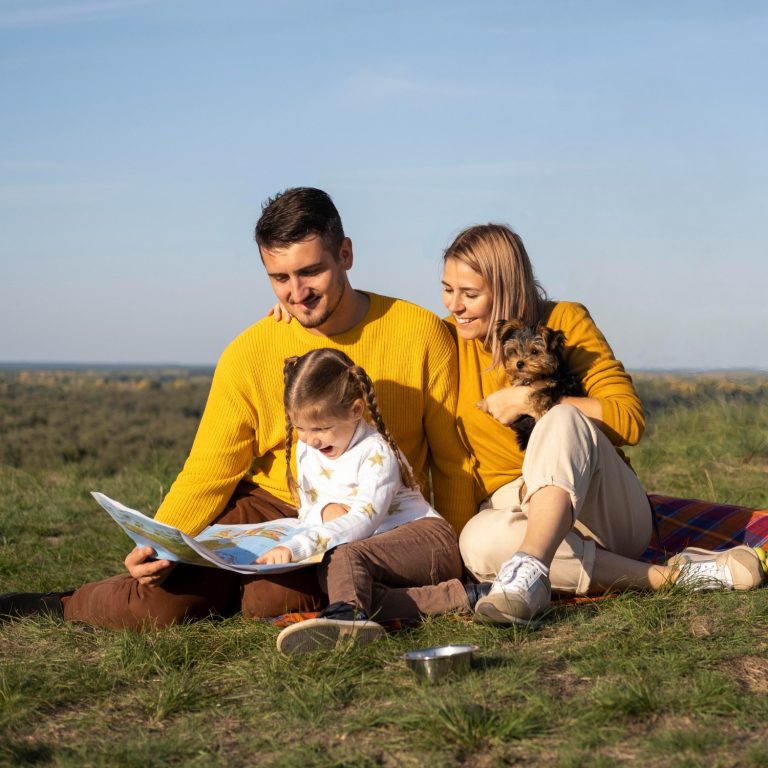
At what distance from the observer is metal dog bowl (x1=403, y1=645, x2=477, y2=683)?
10.1 feet

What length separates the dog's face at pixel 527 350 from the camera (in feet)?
14.1

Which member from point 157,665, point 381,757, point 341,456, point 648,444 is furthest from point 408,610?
point 648,444

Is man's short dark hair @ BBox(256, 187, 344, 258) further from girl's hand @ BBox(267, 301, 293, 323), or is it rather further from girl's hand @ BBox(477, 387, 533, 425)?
girl's hand @ BBox(477, 387, 533, 425)

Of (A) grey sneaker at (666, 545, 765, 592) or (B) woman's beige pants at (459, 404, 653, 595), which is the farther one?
(A) grey sneaker at (666, 545, 765, 592)

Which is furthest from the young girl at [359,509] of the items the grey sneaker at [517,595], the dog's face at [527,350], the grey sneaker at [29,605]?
the grey sneaker at [29,605]

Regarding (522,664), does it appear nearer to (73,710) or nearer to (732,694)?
(732,694)

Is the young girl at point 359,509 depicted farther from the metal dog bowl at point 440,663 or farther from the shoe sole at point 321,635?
the metal dog bowl at point 440,663

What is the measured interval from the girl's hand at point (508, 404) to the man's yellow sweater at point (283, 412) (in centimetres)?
27

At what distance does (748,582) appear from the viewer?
13.4 ft

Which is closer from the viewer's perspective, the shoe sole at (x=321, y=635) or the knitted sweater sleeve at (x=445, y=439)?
the shoe sole at (x=321, y=635)

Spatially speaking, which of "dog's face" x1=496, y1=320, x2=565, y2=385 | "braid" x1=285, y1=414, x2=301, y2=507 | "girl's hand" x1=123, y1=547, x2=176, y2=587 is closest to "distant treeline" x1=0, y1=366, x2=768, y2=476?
"braid" x1=285, y1=414, x2=301, y2=507

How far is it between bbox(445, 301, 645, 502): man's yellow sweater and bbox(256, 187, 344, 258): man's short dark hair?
0.88 metres

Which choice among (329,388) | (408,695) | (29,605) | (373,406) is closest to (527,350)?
(373,406)

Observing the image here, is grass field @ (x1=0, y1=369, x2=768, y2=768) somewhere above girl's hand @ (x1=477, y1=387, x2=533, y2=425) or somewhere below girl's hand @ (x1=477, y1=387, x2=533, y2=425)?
below
